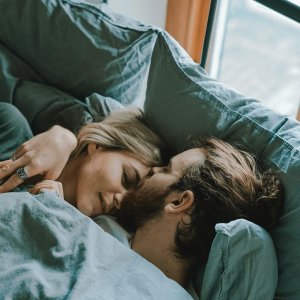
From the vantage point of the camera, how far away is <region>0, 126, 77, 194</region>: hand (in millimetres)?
903

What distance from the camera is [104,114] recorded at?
49.1 inches

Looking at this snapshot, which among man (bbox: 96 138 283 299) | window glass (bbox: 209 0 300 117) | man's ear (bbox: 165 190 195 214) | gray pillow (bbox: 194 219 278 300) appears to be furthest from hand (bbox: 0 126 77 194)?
window glass (bbox: 209 0 300 117)

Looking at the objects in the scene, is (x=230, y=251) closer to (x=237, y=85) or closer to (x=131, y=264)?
(x=131, y=264)

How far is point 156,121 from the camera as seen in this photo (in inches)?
44.8

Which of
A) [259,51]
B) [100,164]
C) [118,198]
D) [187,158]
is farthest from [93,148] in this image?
[259,51]

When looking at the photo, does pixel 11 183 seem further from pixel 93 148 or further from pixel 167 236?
pixel 167 236

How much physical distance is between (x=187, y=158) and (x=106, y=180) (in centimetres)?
27

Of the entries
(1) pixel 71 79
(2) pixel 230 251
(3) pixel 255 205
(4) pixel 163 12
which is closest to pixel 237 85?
(4) pixel 163 12

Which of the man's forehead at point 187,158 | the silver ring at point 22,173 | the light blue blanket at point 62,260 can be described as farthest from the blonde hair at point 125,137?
the light blue blanket at point 62,260

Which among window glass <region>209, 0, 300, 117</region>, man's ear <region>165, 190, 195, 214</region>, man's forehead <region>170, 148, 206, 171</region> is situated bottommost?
man's ear <region>165, 190, 195, 214</region>

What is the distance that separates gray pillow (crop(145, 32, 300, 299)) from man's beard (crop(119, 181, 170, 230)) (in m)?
0.23

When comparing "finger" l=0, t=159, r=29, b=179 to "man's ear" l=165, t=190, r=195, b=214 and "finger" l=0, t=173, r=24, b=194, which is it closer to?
"finger" l=0, t=173, r=24, b=194

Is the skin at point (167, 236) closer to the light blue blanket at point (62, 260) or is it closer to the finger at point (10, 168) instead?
the light blue blanket at point (62, 260)

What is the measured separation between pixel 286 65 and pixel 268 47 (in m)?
0.13
